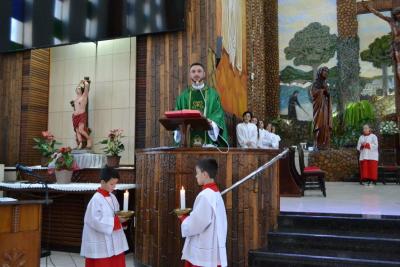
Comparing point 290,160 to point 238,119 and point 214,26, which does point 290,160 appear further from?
point 214,26

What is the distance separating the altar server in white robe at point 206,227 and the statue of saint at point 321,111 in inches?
377

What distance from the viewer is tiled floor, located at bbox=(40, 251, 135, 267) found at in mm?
5109

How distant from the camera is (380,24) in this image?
1433 centimetres

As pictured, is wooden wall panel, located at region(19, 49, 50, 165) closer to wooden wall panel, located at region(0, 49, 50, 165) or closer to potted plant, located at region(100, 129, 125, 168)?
wooden wall panel, located at region(0, 49, 50, 165)

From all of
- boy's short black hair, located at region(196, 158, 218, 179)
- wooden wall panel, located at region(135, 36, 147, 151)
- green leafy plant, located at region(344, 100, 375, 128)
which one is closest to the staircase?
boy's short black hair, located at region(196, 158, 218, 179)

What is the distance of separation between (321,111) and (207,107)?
7962 mm

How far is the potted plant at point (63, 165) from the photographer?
20.6 ft

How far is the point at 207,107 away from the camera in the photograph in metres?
5.00

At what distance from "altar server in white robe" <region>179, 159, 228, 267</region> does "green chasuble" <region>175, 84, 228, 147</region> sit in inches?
65.3

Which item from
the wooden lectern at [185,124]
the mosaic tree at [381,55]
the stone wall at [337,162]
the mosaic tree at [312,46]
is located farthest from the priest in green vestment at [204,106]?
the mosaic tree at [381,55]

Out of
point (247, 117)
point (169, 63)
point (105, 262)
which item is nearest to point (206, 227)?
point (105, 262)

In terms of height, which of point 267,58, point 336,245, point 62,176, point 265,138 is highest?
point 267,58

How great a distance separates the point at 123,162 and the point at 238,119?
10.0 ft

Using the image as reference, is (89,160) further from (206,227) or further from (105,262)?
(206,227)
